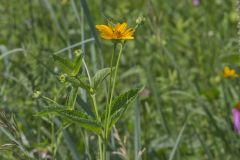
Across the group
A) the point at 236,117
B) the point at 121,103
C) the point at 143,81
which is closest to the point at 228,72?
the point at 236,117

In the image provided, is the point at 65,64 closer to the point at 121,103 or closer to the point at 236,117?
the point at 121,103

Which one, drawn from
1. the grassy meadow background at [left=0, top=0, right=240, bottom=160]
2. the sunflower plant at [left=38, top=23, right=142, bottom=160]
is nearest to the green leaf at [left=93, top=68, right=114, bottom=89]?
the sunflower plant at [left=38, top=23, right=142, bottom=160]

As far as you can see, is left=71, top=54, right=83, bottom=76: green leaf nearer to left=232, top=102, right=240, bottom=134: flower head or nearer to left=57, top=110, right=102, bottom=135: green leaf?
left=57, top=110, right=102, bottom=135: green leaf

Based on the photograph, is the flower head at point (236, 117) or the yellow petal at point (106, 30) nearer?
the yellow petal at point (106, 30)

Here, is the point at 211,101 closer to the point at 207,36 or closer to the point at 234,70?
the point at 234,70

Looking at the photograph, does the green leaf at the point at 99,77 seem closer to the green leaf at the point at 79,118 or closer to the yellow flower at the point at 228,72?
the green leaf at the point at 79,118

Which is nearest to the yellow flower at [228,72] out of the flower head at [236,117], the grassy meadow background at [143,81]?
the grassy meadow background at [143,81]

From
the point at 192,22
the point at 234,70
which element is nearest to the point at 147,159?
the point at 234,70
